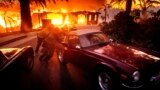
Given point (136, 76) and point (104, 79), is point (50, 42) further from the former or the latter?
point (136, 76)

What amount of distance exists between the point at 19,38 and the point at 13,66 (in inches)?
416

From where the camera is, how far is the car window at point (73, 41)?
7354 mm

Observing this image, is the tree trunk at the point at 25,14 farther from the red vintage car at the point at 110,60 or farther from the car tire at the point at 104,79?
the car tire at the point at 104,79

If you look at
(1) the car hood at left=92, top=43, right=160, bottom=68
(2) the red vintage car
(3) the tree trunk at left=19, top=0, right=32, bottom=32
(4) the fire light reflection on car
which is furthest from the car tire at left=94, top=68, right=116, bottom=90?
(3) the tree trunk at left=19, top=0, right=32, bottom=32

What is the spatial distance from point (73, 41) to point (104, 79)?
6.84ft

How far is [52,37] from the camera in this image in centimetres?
996

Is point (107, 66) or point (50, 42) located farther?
point (50, 42)

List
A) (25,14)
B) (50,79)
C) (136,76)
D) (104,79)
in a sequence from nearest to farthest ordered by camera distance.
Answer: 1. (136,76)
2. (104,79)
3. (50,79)
4. (25,14)

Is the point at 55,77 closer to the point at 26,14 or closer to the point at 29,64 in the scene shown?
the point at 29,64

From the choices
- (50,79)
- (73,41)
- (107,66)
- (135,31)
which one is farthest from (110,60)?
(135,31)

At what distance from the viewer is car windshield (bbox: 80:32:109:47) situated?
721 centimetres

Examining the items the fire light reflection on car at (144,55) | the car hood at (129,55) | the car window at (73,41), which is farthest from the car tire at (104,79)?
the car window at (73,41)

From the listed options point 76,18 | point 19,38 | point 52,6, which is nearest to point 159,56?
point 19,38

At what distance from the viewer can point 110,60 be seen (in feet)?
19.2
